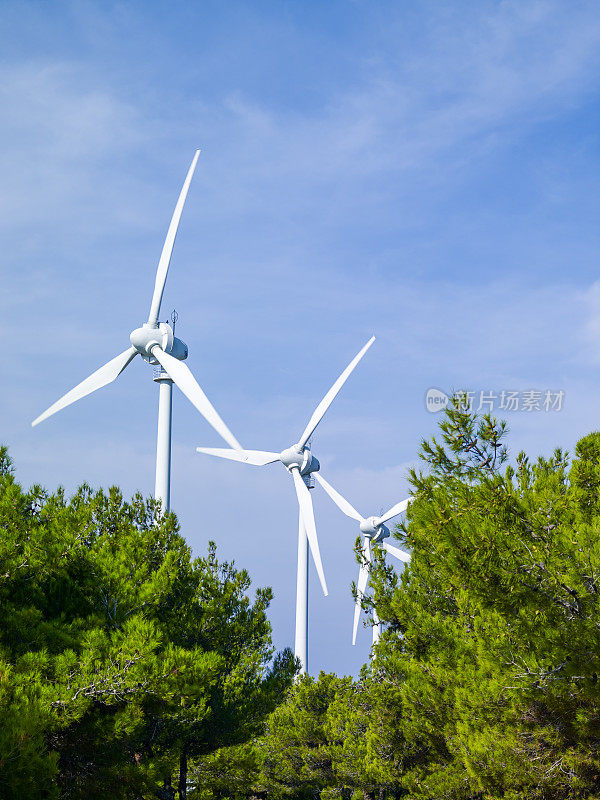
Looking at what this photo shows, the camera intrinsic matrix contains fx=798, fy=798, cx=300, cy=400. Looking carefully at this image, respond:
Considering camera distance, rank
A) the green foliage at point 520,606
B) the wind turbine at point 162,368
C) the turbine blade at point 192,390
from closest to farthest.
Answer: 1. the green foliage at point 520,606
2. the turbine blade at point 192,390
3. the wind turbine at point 162,368

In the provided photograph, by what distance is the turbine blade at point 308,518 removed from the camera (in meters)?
51.5

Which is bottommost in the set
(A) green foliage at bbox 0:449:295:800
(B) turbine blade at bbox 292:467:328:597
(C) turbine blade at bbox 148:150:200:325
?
(A) green foliage at bbox 0:449:295:800

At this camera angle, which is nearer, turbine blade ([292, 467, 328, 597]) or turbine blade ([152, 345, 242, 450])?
turbine blade ([152, 345, 242, 450])

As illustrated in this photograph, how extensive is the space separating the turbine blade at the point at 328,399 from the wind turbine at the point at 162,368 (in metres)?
13.7

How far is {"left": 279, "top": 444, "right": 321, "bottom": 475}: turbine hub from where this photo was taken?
6197 cm

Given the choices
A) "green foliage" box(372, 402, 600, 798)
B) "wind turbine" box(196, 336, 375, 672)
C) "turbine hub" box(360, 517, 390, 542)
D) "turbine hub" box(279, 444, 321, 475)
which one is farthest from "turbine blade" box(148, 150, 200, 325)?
"turbine hub" box(360, 517, 390, 542)

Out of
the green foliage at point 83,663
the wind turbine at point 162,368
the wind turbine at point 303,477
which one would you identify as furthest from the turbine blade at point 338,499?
the green foliage at point 83,663

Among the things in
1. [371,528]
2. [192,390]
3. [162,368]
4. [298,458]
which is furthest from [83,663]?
[371,528]

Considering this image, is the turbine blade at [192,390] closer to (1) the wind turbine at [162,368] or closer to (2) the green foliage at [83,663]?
(1) the wind turbine at [162,368]

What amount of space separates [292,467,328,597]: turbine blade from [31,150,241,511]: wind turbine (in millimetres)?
15892

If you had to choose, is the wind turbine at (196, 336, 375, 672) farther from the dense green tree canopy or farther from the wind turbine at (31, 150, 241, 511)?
the dense green tree canopy

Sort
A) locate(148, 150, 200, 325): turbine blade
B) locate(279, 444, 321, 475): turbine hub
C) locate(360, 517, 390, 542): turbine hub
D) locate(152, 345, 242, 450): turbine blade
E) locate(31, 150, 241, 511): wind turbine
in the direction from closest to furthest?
locate(152, 345, 242, 450): turbine blade < locate(31, 150, 241, 511): wind turbine < locate(148, 150, 200, 325): turbine blade < locate(279, 444, 321, 475): turbine hub < locate(360, 517, 390, 542): turbine hub

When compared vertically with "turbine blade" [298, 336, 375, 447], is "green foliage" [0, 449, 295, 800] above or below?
below

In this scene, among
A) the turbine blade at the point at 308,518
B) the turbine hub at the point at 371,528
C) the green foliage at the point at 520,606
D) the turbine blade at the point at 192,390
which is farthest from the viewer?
the turbine hub at the point at 371,528
